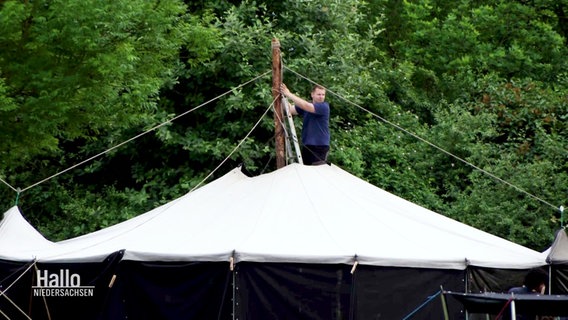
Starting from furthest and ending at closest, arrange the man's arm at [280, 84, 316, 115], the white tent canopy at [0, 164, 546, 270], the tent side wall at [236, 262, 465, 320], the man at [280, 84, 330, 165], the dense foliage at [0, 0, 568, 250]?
the dense foliage at [0, 0, 568, 250], the man at [280, 84, 330, 165], the man's arm at [280, 84, 316, 115], the white tent canopy at [0, 164, 546, 270], the tent side wall at [236, 262, 465, 320]

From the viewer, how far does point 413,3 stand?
33469 millimetres

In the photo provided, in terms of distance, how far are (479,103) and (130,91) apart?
9710 mm

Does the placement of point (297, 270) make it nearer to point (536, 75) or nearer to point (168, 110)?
point (168, 110)

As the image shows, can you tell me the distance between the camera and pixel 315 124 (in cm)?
1641

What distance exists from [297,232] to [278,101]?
2604mm

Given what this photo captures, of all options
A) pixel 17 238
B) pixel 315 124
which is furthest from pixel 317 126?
pixel 17 238

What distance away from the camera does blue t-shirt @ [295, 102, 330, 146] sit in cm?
1623

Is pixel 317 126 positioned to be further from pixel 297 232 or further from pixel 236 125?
pixel 236 125

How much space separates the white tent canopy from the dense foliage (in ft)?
7.47

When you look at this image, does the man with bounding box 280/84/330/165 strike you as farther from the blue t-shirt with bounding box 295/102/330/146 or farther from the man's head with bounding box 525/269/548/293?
the man's head with bounding box 525/269/548/293

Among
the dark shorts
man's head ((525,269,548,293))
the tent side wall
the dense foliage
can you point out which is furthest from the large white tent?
the dense foliage

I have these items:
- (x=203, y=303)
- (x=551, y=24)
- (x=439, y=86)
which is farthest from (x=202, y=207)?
(x=551, y=24)

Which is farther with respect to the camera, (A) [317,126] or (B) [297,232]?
(A) [317,126]

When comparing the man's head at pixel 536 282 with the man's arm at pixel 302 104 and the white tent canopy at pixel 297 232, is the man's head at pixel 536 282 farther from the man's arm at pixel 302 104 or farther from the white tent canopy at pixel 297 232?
the man's arm at pixel 302 104
